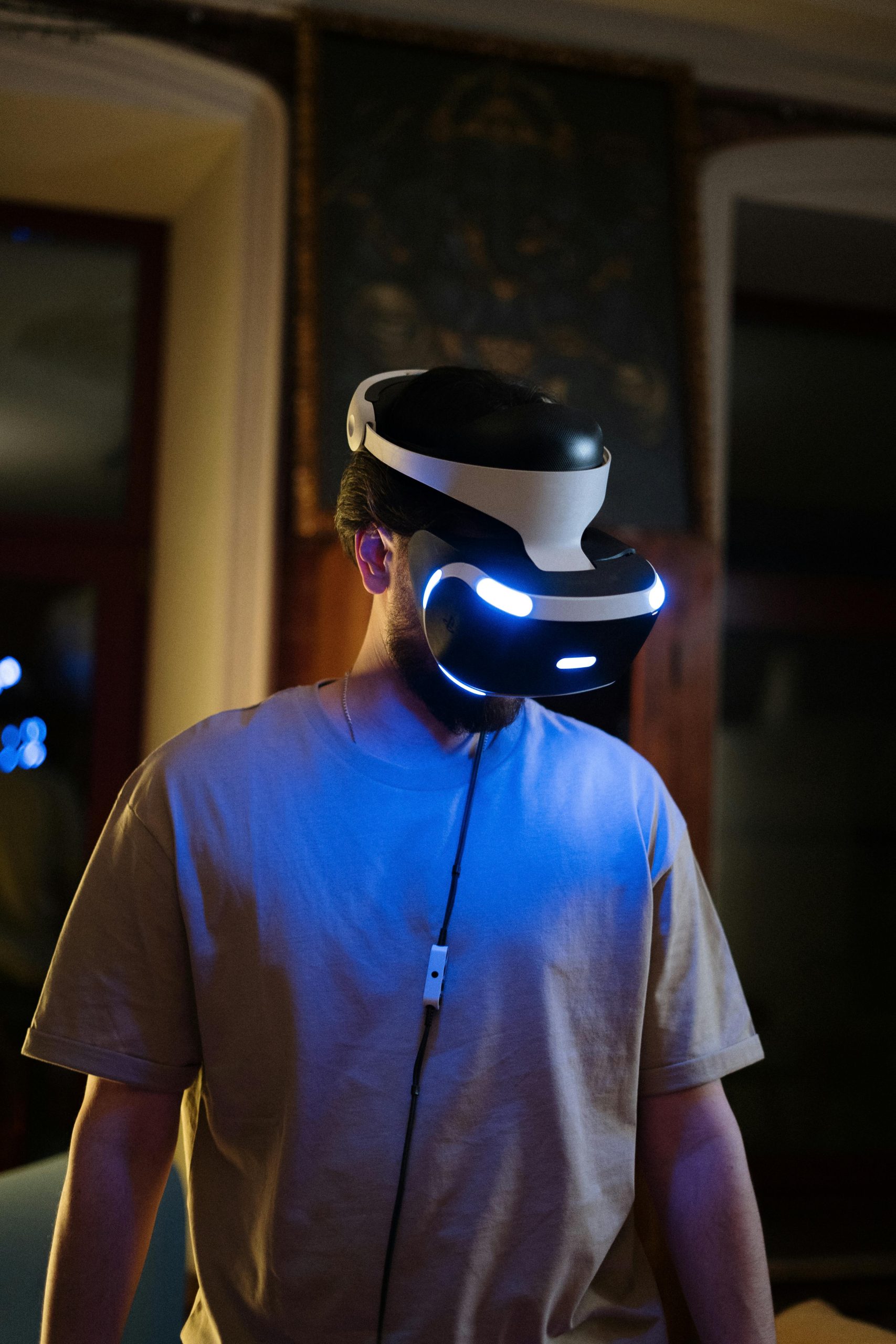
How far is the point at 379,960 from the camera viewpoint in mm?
912

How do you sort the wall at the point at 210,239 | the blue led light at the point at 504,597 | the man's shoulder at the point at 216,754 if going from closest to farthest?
1. the blue led light at the point at 504,597
2. the man's shoulder at the point at 216,754
3. the wall at the point at 210,239

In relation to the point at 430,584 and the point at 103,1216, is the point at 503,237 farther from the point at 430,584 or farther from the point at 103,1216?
the point at 103,1216

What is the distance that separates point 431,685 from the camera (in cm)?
95

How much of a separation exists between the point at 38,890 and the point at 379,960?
179 centimetres

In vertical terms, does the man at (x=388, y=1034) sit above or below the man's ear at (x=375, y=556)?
below

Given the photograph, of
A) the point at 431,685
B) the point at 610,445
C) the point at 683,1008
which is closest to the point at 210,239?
the point at 610,445

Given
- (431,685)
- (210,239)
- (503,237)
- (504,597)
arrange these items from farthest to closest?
(210,239)
(503,237)
(431,685)
(504,597)

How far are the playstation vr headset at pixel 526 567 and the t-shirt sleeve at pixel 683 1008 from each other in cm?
27

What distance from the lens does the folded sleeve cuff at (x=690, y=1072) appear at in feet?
3.24

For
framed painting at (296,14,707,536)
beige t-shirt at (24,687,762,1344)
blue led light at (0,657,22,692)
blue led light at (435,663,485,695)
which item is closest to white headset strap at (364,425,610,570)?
blue led light at (435,663,485,695)

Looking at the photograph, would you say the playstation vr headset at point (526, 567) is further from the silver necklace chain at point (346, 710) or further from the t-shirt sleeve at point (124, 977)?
the t-shirt sleeve at point (124, 977)

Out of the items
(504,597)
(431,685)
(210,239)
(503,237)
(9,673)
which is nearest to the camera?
(504,597)

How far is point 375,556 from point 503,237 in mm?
1448

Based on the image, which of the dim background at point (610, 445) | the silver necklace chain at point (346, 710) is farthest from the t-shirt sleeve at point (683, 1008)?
the dim background at point (610, 445)
